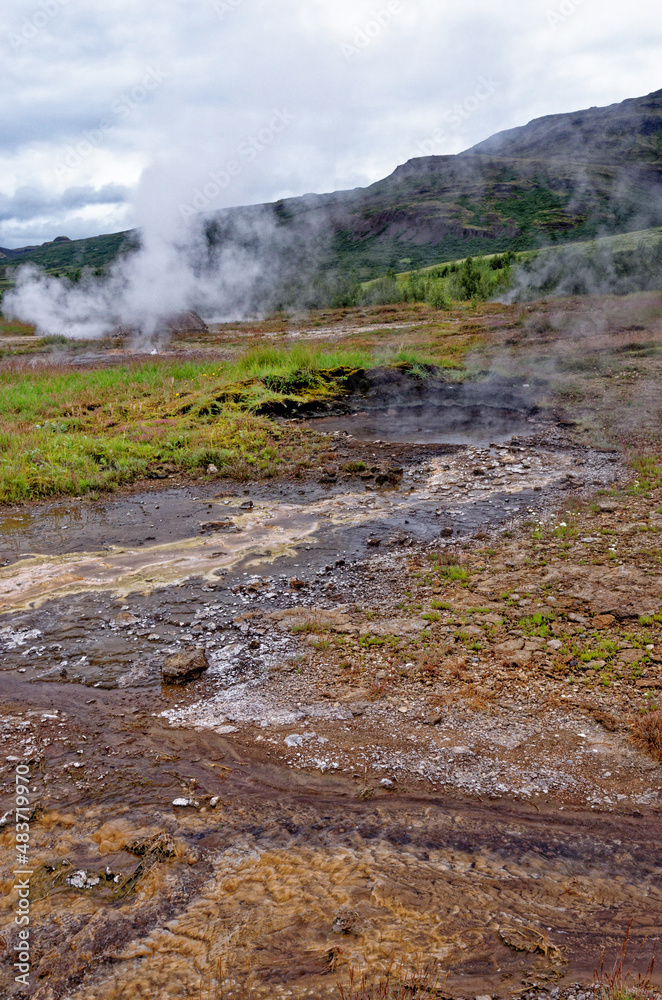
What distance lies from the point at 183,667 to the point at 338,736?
Result: 138 cm

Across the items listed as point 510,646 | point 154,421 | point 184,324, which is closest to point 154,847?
point 510,646

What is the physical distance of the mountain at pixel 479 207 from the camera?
238 ft

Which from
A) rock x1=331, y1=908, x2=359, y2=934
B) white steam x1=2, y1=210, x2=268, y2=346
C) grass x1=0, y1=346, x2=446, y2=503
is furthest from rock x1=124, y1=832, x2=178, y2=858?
white steam x1=2, y1=210, x2=268, y2=346

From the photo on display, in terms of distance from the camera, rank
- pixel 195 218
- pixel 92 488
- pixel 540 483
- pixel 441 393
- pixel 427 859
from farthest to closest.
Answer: pixel 195 218
pixel 441 393
pixel 92 488
pixel 540 483
pixel 427 859

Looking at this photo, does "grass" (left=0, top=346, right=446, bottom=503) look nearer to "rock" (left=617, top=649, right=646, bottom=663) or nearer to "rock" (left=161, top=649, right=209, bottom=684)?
"rock" (left=161, top=649, right=209, bottom=684)

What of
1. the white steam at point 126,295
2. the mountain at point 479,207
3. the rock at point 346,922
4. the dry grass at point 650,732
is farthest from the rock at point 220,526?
the mountain at point 479,207

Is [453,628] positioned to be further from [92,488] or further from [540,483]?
[92,488]

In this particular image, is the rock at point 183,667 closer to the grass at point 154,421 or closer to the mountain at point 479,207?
the grass at point 154,421

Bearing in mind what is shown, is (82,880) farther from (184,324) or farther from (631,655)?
(184,324)

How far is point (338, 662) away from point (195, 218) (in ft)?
104

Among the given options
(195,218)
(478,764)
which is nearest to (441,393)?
(478,764)

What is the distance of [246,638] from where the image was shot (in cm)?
480

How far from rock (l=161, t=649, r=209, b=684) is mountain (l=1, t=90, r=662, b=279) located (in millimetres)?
52685

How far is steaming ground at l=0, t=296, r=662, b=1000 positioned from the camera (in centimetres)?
238
